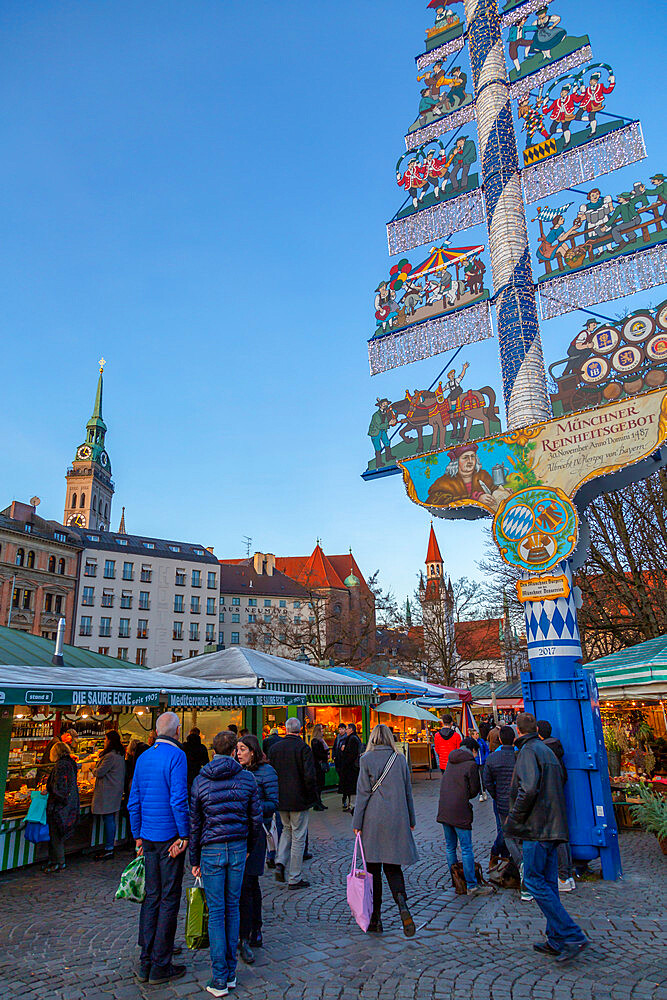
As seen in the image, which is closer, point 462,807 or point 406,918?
point 406,918

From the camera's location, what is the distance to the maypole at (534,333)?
798 centimetres

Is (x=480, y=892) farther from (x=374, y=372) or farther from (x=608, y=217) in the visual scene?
(x=608, y=217)

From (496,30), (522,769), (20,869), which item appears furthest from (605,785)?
(496,30)

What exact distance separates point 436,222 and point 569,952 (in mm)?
10311

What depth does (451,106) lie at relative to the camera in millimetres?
11484

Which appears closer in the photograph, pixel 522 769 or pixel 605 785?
pixel 522 769

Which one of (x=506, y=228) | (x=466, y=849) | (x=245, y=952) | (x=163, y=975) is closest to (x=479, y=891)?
(x=466, y=849)

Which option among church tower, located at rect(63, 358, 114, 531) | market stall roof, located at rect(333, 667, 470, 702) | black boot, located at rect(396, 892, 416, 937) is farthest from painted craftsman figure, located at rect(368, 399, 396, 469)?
church tower, located at rect(63, 358, 114, 531)

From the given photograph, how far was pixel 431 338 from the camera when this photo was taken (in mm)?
10391

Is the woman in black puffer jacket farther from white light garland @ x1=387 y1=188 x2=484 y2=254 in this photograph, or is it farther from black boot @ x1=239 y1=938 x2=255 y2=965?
white light garland @ x1=387 y1=188 x2=484 y2=254

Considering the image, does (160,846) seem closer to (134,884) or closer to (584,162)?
(134,884)

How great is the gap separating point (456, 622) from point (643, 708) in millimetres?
23412

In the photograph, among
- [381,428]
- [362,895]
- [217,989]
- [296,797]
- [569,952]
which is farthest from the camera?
[381,428]

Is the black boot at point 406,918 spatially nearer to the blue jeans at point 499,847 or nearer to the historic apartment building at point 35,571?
the blue jeans at point 499,847
